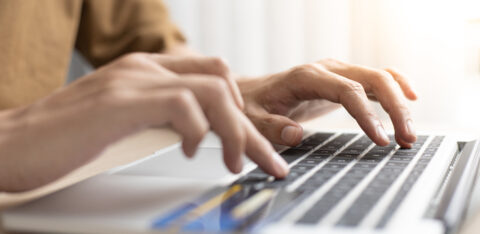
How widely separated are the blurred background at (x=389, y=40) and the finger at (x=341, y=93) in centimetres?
70

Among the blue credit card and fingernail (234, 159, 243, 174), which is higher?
the blue credit card

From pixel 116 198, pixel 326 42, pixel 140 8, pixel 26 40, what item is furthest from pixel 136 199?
pixel 326 42

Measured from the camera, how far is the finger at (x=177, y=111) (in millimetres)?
382

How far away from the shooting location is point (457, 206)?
0.35m

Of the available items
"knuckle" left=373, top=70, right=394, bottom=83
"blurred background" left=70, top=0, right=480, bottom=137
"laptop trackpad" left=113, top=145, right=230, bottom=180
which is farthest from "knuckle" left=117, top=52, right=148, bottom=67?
"blurred background" left=70, top=0, right=480, bottom=137

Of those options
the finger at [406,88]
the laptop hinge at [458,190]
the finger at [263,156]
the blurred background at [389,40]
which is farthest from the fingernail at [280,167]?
the blurred background at [389,40]

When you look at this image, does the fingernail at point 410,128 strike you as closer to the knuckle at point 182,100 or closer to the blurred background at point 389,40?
the knuckle at point 182,100

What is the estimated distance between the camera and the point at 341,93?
634mm

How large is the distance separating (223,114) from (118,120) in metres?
0.08

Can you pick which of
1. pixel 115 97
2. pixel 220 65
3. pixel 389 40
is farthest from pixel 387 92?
pixel 389 40

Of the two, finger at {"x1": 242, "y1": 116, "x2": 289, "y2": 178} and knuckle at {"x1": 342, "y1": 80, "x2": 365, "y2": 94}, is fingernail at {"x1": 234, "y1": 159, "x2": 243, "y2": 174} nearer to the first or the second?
finger at {"x1": 242, "y1": 116, "x2": 289, "y2": 178}

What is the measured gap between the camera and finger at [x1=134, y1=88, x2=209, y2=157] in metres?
0.38

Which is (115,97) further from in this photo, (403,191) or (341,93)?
(341,93)

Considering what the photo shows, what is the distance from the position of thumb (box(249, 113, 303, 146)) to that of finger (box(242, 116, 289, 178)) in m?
0.17
